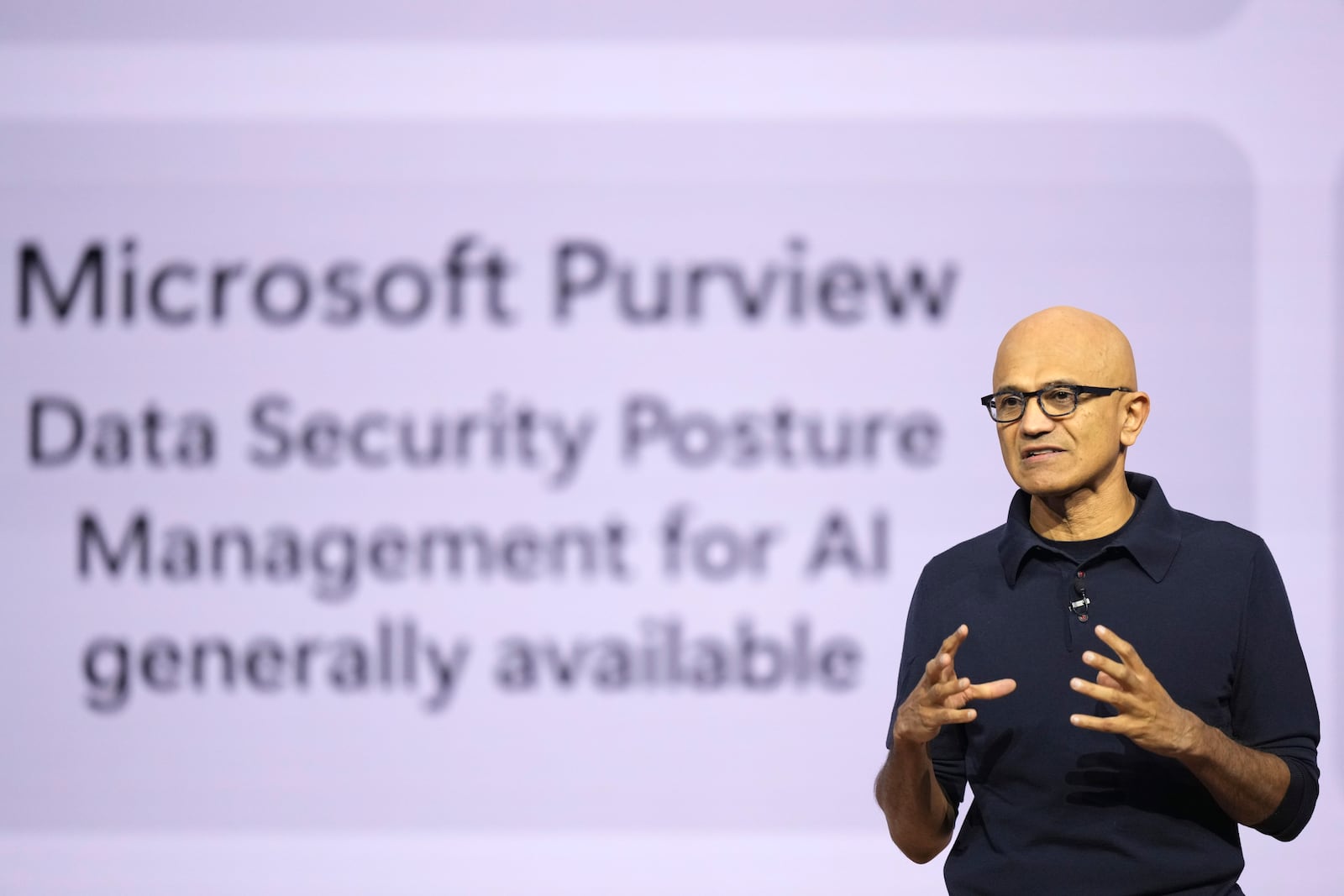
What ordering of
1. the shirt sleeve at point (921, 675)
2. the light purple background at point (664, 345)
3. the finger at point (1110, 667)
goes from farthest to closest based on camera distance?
the light purple background at point (664, 345) → the shirt sleeve at point (921, 675) → the finger at point (1110, 667)

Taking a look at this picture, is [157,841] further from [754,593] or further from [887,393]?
[887,393]

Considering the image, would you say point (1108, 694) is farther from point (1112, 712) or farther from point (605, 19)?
point (605, 19)

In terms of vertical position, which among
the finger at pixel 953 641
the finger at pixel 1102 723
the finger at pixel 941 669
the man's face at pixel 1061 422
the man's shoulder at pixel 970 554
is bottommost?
the finger at pixel 1102 723

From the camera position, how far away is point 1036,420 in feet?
5.19

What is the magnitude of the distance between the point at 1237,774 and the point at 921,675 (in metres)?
0.37

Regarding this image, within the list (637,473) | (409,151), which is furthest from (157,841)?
(409,151)

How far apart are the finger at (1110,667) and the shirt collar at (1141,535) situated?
249 millimetres

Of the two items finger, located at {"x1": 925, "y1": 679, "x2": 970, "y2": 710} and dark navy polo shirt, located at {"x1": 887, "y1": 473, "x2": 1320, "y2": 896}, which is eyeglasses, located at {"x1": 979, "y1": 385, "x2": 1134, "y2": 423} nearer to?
dark navy polo shirt, located at {"x1": 887, "y1": 473, "x2": 1320, "y2": 896}

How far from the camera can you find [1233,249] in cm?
323

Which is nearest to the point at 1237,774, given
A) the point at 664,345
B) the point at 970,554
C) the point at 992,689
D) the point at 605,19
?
the point at 992,689

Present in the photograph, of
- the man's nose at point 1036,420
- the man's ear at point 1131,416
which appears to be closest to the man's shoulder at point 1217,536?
the man's ear at point 1131,416

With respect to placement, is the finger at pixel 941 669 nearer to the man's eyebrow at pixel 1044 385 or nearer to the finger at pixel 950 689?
the finger at pixel 950 689

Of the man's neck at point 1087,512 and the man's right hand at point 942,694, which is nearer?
the man's right hand at point 942,694

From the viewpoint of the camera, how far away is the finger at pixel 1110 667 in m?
1.35
